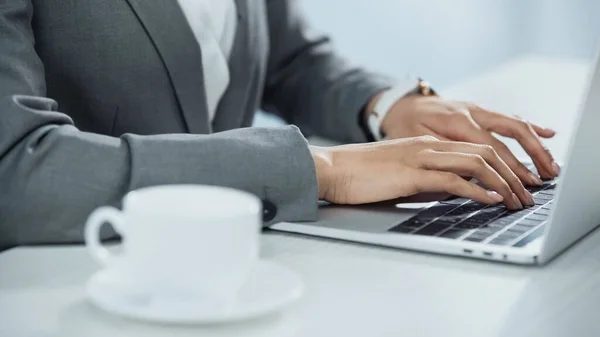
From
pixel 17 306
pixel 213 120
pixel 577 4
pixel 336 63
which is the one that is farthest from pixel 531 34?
pixel 17 306

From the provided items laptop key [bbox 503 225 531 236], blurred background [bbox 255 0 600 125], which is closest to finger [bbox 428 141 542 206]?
laptop key [bbox 503 225 531 236]

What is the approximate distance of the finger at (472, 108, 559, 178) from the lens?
1248 mm

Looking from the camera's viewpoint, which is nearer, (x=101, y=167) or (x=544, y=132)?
(x=101, y=167)

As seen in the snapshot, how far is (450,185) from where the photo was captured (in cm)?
105

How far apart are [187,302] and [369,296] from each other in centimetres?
16

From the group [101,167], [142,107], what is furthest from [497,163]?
[142,107]

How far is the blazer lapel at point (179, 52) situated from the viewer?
1.32 metres

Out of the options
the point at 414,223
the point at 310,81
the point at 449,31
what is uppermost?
the point at 414,223

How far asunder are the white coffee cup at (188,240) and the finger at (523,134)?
0.60 m

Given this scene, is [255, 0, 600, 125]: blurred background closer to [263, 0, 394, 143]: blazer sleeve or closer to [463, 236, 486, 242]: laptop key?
[263, 0, 394, 143]: blazer sleeve

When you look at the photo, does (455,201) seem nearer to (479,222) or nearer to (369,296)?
(479,222)

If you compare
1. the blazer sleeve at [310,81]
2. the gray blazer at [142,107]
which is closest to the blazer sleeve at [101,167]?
the gray blazer at [142,107]

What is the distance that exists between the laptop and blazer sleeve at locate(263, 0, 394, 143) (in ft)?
1.89

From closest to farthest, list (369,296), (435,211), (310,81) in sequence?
(369,296) < (435,211) < (310,81)
